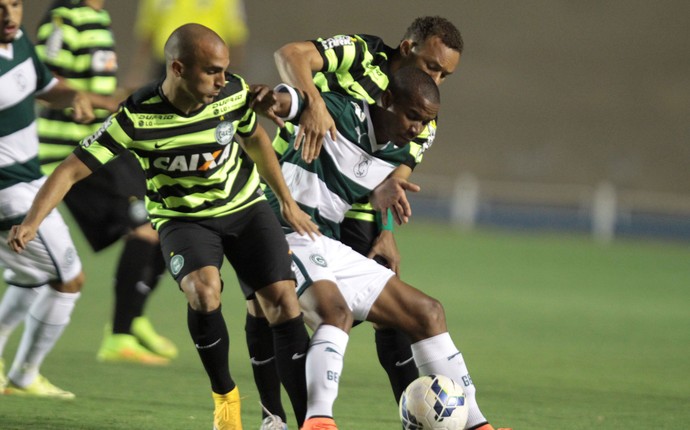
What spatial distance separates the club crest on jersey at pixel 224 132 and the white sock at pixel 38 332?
1.57 meters

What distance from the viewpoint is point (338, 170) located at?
527 centimetres

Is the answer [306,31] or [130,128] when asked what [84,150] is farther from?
[306,31]

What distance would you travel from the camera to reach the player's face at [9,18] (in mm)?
5617

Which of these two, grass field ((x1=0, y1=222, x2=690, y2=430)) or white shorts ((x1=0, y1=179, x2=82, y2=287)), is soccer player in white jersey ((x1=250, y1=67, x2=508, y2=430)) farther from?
white shorts ((x1=0, y1=179, x2=82, y2=287))

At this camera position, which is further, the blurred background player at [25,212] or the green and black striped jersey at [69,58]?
the green and black striped jersey at [69,58]

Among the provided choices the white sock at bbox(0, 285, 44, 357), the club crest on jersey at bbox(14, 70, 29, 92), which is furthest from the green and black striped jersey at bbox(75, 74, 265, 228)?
the white sock at bbox(0, 285, 44, 357)

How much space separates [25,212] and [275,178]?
1485 millimetres

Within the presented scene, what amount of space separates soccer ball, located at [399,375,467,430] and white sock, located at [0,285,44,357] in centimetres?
226

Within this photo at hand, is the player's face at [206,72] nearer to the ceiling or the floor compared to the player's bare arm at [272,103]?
nearer to the ceiling

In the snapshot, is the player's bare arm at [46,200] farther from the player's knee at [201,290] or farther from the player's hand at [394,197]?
the player's hand at [394,197]

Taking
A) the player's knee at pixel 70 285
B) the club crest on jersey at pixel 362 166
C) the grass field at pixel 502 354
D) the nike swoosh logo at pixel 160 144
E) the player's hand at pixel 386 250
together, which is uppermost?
the nike swoosh logo at pixel 160 144

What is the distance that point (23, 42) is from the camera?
5.95 metres

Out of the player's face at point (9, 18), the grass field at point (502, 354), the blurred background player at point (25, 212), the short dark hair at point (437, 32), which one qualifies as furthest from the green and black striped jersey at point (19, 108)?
the short dark hair at point (437, 32)

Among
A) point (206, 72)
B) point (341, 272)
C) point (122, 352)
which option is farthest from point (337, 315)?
point (122, 352)
